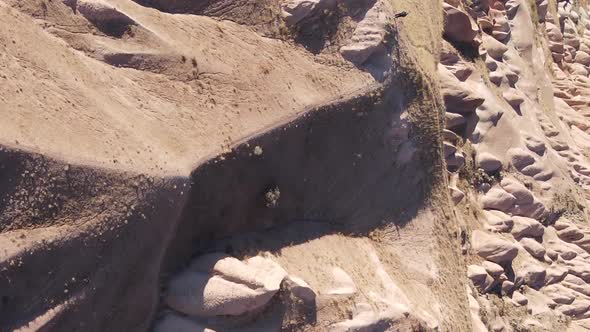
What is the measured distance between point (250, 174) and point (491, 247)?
313 inches

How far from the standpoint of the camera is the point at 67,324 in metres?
10.1

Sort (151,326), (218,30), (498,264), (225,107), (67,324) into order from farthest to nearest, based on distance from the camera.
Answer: (498,264) → (218,30) → (225,107) → (151,326) → (67,324)

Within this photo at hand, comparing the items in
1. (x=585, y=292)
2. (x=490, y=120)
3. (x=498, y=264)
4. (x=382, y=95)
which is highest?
(x=382, y=95)

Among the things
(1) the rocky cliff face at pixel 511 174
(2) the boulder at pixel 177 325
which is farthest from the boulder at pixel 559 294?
(2) the boulder at pixel 177 325

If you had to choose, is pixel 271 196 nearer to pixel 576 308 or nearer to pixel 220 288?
pixel 220 288

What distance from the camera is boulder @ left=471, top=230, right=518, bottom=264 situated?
1802 centimetres

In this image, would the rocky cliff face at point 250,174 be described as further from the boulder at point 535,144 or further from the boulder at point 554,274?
the boulder at point 535,144

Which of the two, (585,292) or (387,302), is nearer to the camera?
(387,302)

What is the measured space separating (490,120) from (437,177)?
4.85 m

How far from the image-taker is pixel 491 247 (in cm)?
1806

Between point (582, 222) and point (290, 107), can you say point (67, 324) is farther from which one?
point (582, 222)

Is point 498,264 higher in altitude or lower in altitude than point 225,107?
lower

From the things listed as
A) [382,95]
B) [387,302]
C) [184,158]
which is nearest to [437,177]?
[382,95]

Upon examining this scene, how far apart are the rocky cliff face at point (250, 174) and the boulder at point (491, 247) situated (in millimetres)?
52
